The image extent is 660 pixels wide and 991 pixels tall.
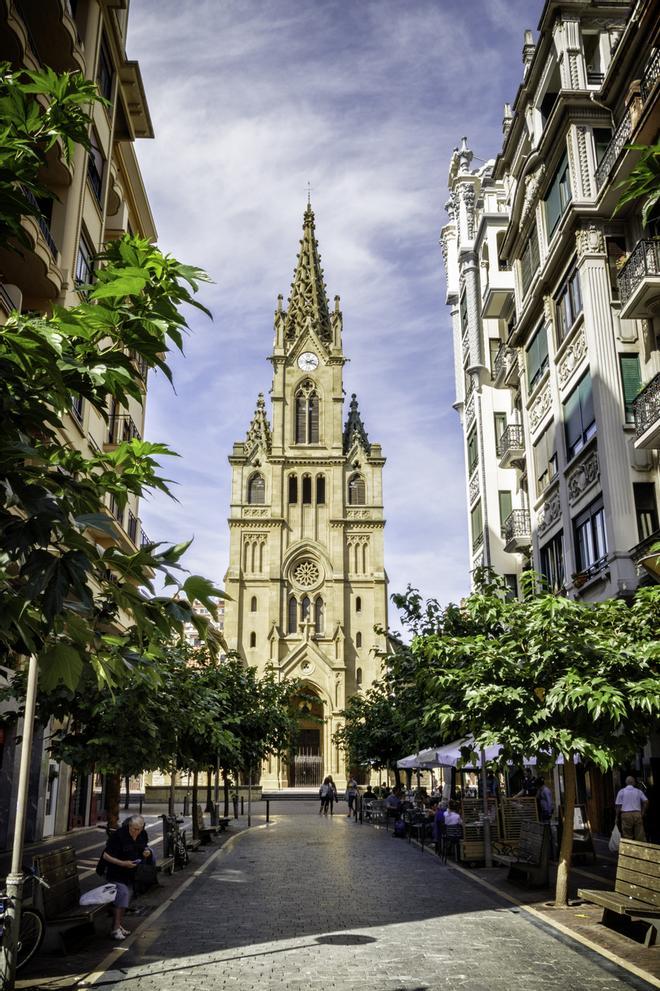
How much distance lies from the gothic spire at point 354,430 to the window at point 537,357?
1807 inches

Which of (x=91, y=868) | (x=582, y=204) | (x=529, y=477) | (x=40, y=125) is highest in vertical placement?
(x=582, y=204)

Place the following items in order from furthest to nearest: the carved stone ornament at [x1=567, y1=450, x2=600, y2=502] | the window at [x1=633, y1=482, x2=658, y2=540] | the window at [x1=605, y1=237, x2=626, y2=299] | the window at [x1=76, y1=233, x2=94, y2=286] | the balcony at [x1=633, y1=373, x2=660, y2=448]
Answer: the window at [x1=605, y1=237, x2=626, y2=299]
the carved stone ornament at [x1=567, y1=450, x2=600, y2=502]
the window at [x1=633, y1=482, x2=658, y2=540]
the window at [x1=76, y1=233, x2=94, y2=286]
the balcony at [x1=633, y1=373, x2=660, y2=448]

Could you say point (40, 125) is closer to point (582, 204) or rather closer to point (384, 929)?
point (384, 929)

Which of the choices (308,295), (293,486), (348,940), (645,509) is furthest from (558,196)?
(308,295)

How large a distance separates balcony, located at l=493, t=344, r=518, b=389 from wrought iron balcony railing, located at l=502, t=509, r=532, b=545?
16.2ft

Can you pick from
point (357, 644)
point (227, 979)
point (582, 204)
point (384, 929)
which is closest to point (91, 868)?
point (384, 929)

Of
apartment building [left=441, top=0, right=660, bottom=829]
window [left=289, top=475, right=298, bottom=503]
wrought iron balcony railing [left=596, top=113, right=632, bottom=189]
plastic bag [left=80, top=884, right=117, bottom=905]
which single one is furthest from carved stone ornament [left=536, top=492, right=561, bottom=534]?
window [left=289, top=475, right=298, bottom=503]

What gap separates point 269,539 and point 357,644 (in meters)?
10.6

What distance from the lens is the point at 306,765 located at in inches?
2532

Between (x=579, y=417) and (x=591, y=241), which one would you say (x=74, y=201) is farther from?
(x=579, y=417)

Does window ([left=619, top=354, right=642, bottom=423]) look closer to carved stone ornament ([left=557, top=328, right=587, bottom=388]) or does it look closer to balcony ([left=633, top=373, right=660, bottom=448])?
balcony ([left=633, top=373, right=660, bottom=448])

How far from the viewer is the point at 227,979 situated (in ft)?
28.8

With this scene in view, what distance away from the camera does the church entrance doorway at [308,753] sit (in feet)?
210

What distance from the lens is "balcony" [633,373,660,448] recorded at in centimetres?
1931
